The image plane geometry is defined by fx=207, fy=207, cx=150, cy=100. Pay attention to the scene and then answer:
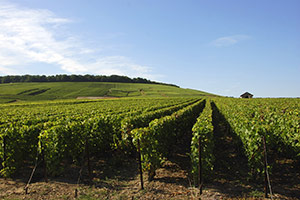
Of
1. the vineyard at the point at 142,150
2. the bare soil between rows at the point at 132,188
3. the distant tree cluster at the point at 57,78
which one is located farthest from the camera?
the distant tree cluster at the point at 57,78

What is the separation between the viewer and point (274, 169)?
9203mm

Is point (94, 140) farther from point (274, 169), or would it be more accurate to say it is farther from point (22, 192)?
point (274, 169)

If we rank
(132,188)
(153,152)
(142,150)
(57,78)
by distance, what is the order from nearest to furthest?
(132,188), (142,150), (153,152), (57,78)

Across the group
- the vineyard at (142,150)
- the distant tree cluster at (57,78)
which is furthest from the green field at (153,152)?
the distant tree cluster at (57,78)

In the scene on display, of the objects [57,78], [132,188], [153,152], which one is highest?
[57,78]

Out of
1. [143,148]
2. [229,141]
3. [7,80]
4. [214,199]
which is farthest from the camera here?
[7,80]

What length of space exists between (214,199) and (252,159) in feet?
A: 7.99

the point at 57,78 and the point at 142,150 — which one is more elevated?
the point at 57,78

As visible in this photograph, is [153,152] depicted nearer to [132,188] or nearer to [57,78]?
[132,188]

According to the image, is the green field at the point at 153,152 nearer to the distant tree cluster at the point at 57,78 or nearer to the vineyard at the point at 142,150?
the vineyard at the point at 142,150

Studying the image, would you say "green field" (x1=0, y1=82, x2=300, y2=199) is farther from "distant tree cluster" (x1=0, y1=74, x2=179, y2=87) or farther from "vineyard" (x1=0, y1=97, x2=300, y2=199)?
"distant tree cluster" (x1=0, y1=74, x2=179, y2=87)

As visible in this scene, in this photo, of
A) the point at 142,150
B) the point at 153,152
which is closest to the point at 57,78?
the point at 142,150

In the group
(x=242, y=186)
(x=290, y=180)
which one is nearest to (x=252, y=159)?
(x=242, y=186)

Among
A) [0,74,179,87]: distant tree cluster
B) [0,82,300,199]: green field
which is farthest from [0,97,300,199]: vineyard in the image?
[0,74,179,87]: distant tree cluster
